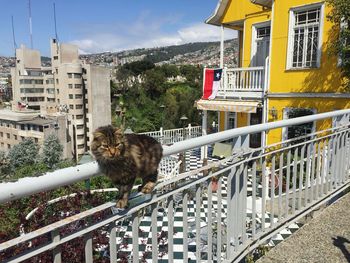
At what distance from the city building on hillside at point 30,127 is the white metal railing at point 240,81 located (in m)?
36.4

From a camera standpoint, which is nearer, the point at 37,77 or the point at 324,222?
the point at 324,222

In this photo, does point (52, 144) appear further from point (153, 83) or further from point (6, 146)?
point (6, 146)

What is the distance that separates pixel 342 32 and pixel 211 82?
5286mm

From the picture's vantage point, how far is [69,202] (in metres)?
4.93

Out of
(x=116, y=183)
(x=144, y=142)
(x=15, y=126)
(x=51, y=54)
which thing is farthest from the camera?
(x=51, y=54)

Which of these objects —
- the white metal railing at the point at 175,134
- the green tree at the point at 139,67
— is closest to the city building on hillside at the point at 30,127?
the green tree at the point at 139,67

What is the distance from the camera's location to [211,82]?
13023 millimetres

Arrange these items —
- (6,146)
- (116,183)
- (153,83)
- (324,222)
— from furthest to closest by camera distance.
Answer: (6,146), (153,83), (324,222), (116,183)

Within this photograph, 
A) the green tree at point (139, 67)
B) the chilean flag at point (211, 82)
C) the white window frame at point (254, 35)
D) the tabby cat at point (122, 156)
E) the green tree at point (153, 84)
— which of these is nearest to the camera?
the tabby cat at point (122, 156)

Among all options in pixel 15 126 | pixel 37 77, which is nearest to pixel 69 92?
pixel 15 126

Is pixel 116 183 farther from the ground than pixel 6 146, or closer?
farther from the ground

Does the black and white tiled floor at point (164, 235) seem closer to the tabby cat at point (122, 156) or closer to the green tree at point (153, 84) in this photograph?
the tabby cat at point (122, 156)

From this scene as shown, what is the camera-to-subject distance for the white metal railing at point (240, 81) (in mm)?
11977

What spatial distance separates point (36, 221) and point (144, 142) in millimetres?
3577
